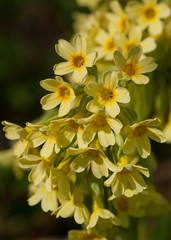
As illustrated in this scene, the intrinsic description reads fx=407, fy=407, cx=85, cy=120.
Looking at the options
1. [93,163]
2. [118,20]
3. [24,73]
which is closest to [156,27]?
[118,20]

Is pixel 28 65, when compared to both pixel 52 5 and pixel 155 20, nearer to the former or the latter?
pixel 52 5

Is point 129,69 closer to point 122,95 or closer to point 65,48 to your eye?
point 122,95

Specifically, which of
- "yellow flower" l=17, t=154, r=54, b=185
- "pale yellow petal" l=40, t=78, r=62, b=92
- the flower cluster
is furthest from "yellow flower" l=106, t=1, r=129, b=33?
"yellow flower" l=17, t=154, r=54, b=185

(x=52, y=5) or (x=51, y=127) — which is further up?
(x=52, y=5)

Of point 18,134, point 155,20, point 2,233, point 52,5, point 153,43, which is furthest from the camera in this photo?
point 52,5

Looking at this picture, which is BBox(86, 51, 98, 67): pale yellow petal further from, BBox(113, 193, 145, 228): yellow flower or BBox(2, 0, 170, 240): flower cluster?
BBox(113, 193, 145, 228): yellow flower

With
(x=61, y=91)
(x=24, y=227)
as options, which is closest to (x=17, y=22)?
(x=24, y=227)

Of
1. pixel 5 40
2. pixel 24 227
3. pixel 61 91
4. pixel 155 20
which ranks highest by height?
pixel 5 40
